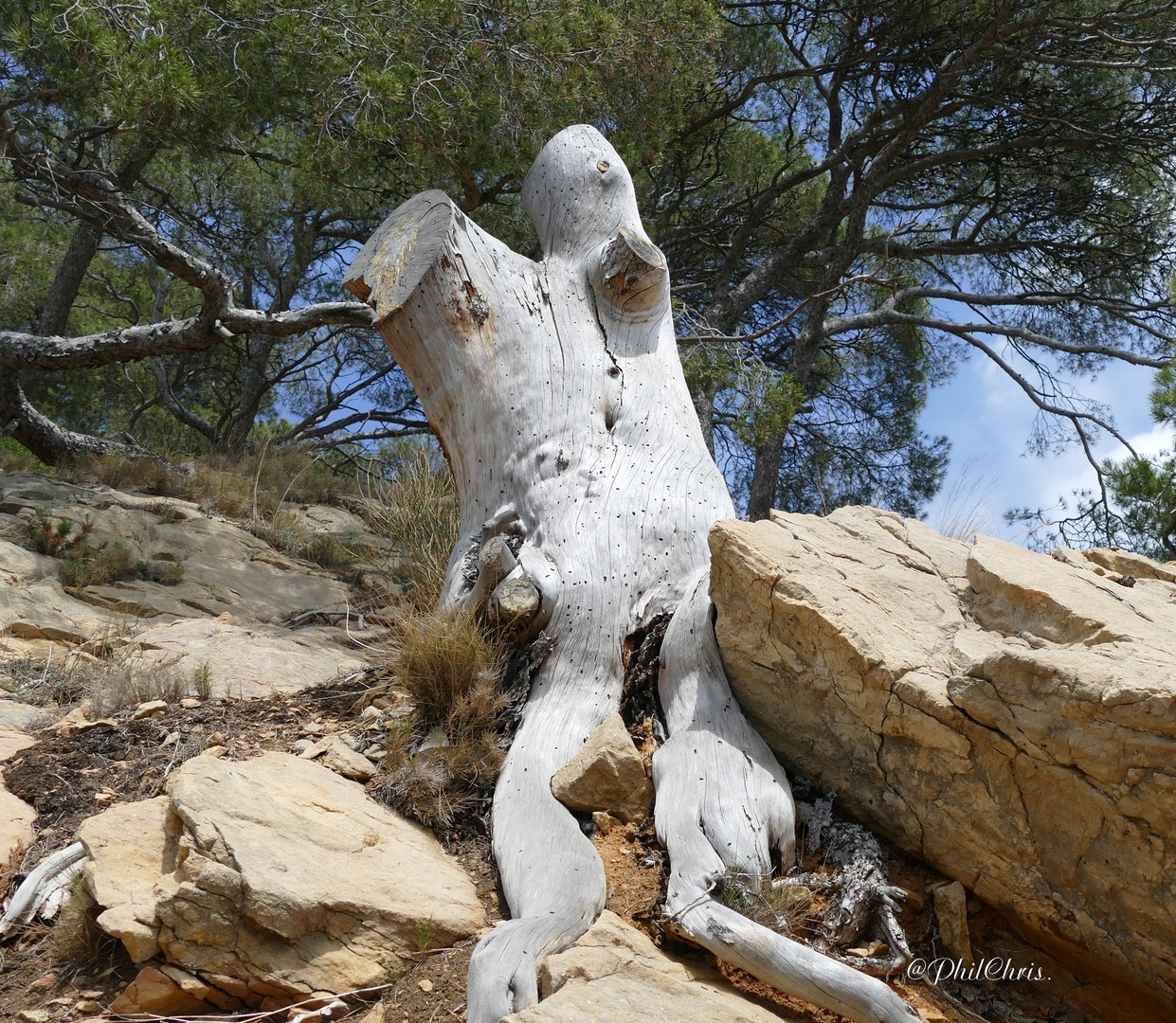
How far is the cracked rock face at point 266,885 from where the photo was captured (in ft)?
8.01

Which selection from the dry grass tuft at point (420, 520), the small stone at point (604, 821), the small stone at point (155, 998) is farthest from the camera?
the dry grass tuft at point (420, 520)

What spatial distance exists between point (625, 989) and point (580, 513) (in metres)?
1.91

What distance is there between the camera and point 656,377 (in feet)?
14.3

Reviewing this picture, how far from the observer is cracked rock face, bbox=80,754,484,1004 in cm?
244

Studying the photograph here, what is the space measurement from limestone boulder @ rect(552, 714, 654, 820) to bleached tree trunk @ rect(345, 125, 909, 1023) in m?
0.08

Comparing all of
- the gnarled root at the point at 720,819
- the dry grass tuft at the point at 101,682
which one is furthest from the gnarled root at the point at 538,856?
the dry grass tuft at the point at 101,682

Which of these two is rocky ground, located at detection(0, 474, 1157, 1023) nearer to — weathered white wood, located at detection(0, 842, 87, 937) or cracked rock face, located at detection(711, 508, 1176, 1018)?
weathered white wood, located at detection(0, 842, 87, 937)

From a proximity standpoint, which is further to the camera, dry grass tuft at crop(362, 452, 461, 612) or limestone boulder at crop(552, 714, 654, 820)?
dry grass tuft at crop(362, 452, 461, 612)

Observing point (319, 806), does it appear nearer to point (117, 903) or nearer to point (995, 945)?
point (117, 903)

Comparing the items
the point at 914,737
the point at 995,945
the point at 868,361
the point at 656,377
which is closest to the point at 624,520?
the point at 656,377

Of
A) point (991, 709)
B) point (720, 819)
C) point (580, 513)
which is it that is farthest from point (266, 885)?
point (991, 709)

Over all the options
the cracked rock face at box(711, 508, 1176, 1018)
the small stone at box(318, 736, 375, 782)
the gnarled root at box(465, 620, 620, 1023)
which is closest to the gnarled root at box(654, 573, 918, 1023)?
the cracked rock face at box(711, 508, 1176, 1018)

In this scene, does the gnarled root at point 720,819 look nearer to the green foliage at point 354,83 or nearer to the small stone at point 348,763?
the small stone at point 348,763

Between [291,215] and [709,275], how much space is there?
5173 millimetres
